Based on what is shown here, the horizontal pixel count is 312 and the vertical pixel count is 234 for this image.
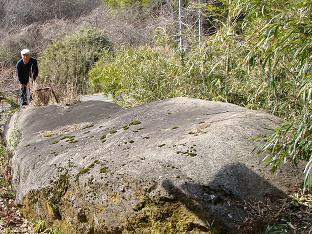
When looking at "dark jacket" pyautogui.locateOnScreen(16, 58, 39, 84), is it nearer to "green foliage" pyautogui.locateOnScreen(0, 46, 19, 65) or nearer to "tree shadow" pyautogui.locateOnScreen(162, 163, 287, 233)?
"tree shadow" pyautogui.locateOnScreen(162, 163, 287, 233)

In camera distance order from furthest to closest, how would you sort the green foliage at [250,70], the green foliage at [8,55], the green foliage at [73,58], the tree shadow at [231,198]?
Result: the green foliage at [8,55], the green foliage at [73,58], the tree shadow at [231,198], the green foliage at [250,70]

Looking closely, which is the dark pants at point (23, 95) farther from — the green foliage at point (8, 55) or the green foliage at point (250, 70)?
the green foliage at point (8, 55)

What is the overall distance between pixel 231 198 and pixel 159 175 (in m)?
0.59

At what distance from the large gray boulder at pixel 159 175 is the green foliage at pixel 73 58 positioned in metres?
11.1

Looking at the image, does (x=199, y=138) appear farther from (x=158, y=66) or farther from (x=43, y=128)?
(x=158, y=66)

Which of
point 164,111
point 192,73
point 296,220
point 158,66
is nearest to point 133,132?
point 164,111

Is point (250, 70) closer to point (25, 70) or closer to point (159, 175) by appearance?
point (159, 175)

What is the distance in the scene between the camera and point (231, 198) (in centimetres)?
371

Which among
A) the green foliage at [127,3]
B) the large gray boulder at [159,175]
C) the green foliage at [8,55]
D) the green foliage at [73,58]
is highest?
the large gray boulder at [159,175]

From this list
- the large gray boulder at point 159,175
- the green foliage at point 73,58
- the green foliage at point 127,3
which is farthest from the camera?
the green foliage at point 127,3

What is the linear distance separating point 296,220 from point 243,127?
3.59 ft

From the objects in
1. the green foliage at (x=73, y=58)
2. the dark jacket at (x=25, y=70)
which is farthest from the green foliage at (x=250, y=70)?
the green foliage at (x=73, y=58)

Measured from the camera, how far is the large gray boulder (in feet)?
12.3

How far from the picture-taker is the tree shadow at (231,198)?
3582mm
